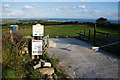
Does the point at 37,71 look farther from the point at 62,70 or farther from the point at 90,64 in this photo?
the point at 90,64

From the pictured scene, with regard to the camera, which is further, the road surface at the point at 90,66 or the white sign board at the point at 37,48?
the white sign board at the point at 37,48

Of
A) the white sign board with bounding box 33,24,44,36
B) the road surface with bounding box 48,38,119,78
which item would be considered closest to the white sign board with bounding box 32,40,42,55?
the white sign board with bounding box 33,24,44,36

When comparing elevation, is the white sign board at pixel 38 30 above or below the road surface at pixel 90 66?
above

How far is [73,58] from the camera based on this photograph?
6.58 metres

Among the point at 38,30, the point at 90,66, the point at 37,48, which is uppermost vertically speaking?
the point at 38,30

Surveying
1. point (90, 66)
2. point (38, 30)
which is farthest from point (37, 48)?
point (90, 66)

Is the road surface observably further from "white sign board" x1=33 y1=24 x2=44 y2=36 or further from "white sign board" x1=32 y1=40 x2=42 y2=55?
"white sign board" x1=33 y1=24 x2=44 y2=36

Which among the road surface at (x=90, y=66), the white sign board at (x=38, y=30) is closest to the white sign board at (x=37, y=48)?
the white sign board at (x=38, y=30)

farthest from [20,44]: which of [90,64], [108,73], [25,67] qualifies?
[108,73]

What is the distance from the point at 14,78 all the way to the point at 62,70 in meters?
1.73

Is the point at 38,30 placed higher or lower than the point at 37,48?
higher

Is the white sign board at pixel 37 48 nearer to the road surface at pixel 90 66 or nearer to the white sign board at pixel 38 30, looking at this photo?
the white sign board at pixel 38 30

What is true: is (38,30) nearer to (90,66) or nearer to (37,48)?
(37,48)

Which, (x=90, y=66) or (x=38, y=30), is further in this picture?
(x=38, y=30)
